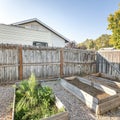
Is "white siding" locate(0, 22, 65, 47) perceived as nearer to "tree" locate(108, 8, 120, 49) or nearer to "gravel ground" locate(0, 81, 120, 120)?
"gravel ground" locate(0, 81, 120, 120)

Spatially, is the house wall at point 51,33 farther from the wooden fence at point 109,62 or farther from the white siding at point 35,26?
the wooden fence at point 109,62

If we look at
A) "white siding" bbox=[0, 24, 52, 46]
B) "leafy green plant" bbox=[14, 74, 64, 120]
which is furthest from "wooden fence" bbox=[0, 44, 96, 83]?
"white siding" bbox=[0, 24, 52, 46]

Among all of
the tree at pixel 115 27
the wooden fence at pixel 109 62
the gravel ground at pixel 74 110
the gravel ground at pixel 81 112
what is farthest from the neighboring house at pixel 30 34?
the tree at pixel 115 27

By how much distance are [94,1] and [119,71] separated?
565 cm

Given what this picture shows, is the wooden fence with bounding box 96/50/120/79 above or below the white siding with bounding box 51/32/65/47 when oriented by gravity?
below

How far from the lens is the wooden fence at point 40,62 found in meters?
5.45

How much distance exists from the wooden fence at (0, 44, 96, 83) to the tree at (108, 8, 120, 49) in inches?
326

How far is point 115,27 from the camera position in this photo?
14922 millimetres

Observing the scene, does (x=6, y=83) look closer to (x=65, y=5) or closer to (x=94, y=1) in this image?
(x=65, y=5)

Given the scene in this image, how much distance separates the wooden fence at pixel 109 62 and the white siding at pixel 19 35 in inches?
174

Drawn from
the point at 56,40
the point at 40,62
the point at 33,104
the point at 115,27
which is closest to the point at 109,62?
the point at 40,62

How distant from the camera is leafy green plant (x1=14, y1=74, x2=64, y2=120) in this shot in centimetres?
265

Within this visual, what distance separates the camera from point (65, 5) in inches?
342

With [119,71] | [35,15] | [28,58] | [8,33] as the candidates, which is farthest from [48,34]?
[119,71]
